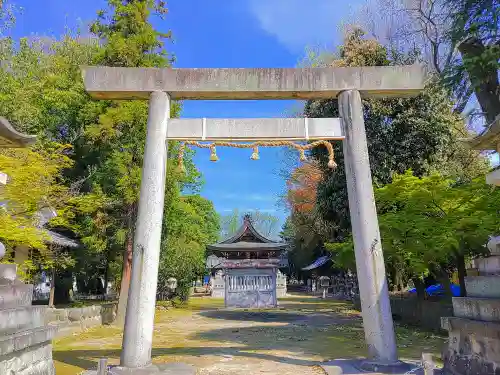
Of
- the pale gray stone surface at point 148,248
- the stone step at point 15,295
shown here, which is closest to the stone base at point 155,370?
the pale gray stone surface at point 148,248

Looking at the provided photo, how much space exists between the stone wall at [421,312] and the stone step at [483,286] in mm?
8106

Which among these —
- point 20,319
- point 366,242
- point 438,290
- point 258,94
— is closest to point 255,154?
point 258,94

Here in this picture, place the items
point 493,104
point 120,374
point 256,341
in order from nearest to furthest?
point 120,374 → point 256,341 → point 493,104

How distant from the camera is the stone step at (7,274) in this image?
224 inches

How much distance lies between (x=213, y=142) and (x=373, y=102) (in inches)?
480

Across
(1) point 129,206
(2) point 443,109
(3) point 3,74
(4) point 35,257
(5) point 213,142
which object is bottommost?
(4) point 35,257

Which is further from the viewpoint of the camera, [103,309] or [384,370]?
[103,309]

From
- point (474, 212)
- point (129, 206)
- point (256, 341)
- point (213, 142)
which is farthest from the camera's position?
point (129, 206)

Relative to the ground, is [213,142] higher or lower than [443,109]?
lower

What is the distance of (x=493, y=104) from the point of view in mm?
14336

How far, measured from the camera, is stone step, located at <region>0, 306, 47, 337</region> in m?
5.30

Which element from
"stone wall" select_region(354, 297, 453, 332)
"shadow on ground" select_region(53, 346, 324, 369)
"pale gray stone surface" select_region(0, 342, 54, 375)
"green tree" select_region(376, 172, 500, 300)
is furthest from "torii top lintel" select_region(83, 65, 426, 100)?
"stone wall" select_region(354, 297, 453, 332)

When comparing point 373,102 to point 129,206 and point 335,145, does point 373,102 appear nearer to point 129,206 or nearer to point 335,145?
point 335,145

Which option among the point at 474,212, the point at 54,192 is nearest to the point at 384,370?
the point at 474,212
